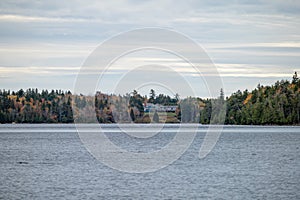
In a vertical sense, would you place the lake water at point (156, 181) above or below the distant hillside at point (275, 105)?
below

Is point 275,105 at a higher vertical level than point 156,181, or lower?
higher

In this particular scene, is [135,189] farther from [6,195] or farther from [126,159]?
[126,159]

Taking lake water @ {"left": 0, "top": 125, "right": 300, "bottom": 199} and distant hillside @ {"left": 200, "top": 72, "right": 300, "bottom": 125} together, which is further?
distant hillside @ {"left": 200, "top": 72, "right": 300, "bottom": 125}

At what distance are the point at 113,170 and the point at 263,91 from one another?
152 meters

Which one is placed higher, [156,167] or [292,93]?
[292,93]

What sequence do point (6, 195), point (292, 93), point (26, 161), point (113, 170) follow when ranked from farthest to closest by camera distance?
point (292, 93)
point (26, 161)
point (113, 170)
point (6, 195)

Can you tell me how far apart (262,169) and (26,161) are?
19.8m

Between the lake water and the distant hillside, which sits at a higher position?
the distant hillside

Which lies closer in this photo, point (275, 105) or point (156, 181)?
point (156, 181)

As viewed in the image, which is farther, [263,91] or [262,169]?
[263,91]

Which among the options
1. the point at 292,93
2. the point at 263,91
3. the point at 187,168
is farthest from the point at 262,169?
the point at 263,91

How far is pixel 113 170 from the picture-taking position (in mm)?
47281

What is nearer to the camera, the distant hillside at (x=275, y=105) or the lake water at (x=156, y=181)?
the lake water at (x=156, y=181)

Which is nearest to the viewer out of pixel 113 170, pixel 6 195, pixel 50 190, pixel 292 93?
pixel 6 195
